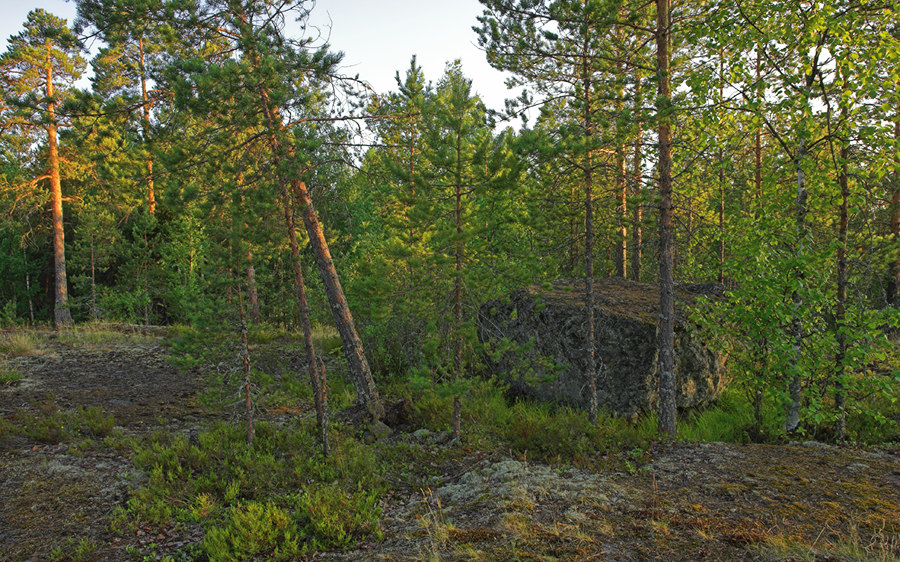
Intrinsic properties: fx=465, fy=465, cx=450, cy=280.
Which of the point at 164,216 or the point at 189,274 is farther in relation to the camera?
the point at 164,216

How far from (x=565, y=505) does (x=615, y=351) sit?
17.5 feet

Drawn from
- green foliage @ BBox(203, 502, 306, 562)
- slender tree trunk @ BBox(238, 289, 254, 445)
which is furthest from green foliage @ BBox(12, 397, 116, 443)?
green foliage @ BBox(203, 502, 306, 562)

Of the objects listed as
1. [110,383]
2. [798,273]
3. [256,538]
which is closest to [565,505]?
[256,538]

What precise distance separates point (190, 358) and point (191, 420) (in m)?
3.49

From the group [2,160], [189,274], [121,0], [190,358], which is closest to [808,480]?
[190,358]

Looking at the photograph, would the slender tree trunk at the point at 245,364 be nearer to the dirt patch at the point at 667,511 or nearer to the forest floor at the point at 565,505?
the forest floor at the point at 565,505

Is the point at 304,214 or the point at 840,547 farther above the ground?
the point at 304,214

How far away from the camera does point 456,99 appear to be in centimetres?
704

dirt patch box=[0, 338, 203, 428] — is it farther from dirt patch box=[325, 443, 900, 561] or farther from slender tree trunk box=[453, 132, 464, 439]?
dirt patch box=[325, 443, 900, 561]

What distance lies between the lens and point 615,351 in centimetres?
995

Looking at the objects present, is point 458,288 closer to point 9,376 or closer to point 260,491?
point 260,491

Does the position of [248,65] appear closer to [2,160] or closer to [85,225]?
[85,225]

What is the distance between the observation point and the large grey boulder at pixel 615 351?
973cm

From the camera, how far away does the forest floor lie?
4.20 metres
